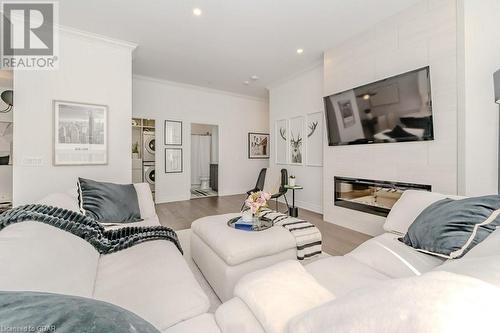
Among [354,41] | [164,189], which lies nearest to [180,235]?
[164,189]

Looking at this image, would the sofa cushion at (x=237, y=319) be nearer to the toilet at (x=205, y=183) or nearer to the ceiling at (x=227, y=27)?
the ceiling at (x=227, y=27)

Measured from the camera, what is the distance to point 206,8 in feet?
8.87

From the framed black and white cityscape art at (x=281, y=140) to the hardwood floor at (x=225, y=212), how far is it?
46.9 inches

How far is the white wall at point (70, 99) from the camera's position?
288 cm

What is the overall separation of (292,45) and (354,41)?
95 centimetres

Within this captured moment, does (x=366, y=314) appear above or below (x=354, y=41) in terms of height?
below

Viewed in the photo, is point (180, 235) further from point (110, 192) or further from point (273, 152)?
point (273, 152)

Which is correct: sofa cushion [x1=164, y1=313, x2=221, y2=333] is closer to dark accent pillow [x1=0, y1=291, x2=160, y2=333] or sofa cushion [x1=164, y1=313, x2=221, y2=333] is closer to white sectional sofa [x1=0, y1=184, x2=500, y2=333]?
white sectional sofa [x1=0, y1=184, x2=500, y2=333]

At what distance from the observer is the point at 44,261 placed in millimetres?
923

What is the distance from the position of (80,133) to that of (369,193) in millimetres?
4394

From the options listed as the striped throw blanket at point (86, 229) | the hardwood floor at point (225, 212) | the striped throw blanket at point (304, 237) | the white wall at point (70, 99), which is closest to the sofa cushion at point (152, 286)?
the striped throw blanket at point (86, 229)

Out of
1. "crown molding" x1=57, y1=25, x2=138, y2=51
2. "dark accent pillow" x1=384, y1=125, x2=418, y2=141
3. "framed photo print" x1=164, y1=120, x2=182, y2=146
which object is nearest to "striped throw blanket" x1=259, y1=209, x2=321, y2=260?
"dark accent pillow" x1=384, y1=125, x2=418, y2=141

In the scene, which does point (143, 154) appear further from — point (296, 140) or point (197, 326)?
point (197, 326)

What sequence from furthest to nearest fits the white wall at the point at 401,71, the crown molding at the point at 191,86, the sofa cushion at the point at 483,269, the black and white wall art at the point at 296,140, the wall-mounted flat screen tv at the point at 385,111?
the crown molding at the point at 191,86, the black and white wall art at the point at 296,140, the wall-mounted flat screen tv at the point at 385,111, the white wall at the point at 401,71, the sofa cushion at the point at 483,269
